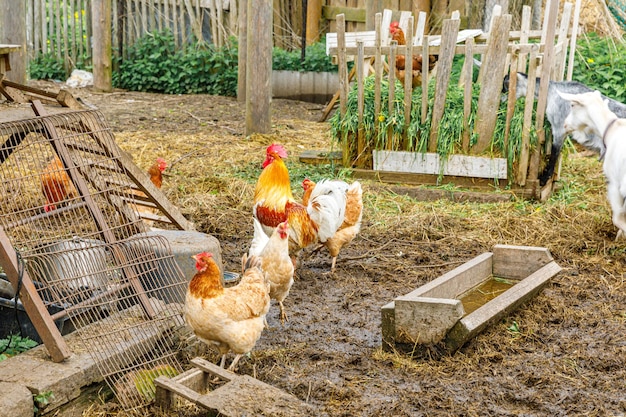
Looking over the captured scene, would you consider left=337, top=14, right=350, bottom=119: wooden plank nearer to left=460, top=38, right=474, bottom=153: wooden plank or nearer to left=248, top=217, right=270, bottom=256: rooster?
left=460, top=38, right=474, bottom=153: wooden plank

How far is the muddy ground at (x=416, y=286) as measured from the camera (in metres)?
4.41

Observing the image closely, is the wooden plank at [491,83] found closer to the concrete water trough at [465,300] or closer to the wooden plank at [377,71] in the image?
the wooden plank at [377,71]

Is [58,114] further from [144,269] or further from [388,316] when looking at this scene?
[388,316]

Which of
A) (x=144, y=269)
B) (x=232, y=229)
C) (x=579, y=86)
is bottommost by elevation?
(x=232, y=229)

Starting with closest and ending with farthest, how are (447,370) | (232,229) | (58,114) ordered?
(447,370)
(58,114)
(232,229)

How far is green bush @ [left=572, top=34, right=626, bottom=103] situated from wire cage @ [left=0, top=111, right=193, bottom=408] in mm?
8745

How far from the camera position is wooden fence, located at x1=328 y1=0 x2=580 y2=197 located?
8.26m

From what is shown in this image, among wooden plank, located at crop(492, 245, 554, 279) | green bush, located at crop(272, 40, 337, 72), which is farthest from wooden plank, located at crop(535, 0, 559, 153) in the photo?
green bush, located at crop(272, 40, 337, 72)

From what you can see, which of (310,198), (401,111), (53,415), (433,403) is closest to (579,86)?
(401,111)

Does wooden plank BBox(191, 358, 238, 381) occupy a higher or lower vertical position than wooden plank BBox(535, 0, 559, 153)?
lower

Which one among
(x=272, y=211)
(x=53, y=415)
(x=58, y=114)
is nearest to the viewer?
(x=53, y=415)

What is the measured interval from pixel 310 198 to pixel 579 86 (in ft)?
13.3

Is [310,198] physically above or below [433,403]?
above

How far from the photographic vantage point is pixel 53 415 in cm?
390
